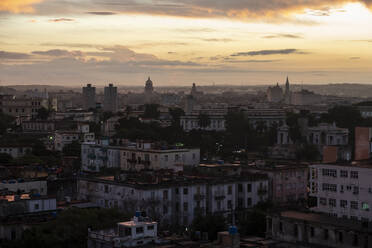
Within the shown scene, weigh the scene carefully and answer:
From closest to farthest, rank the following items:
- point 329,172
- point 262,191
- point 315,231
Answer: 1. point 315,231
2. point 329,172
3. point 262,191

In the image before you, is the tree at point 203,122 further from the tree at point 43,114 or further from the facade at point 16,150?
the facade at point 16,150

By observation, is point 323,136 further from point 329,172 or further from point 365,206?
point 365,206

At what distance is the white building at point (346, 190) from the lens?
40.7 m

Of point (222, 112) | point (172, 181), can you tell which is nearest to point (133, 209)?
point (172, 181)

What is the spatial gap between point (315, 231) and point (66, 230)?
37.8ft

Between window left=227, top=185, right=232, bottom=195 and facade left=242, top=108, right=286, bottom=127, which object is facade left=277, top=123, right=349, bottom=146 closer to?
facade left=242, top=108, right=286, bottom=127

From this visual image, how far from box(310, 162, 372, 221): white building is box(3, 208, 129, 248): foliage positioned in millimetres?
11307

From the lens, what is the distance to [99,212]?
4006 cm

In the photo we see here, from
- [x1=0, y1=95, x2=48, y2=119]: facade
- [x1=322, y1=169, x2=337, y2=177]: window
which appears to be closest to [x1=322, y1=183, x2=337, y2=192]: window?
[x1=322, y1=169, x2=337, y2=177]: window

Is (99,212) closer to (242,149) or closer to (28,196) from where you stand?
(28,196)

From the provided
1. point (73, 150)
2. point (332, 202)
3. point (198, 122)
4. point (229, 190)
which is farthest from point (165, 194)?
point (198, 122)

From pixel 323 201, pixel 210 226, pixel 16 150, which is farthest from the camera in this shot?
pixel 16 150

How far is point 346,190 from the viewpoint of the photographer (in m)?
41.8

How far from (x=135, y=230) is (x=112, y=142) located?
44531 mm
